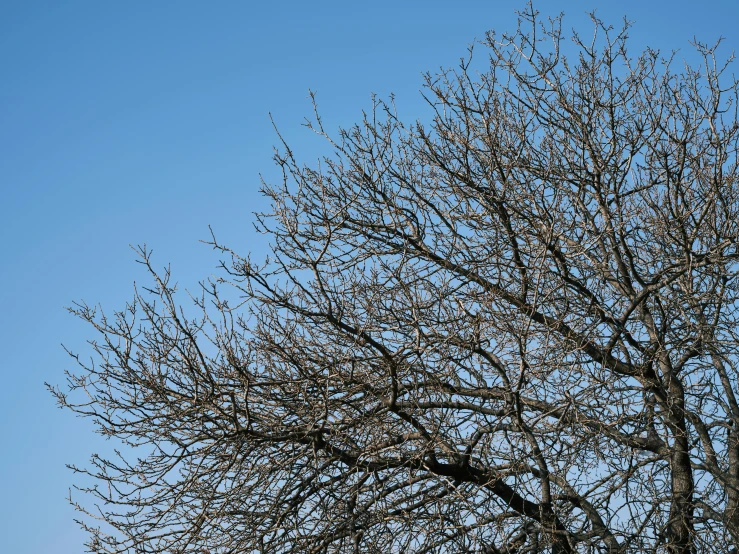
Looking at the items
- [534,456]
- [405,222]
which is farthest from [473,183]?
[534,456]

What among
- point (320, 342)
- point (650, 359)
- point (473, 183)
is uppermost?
point (473, 183)

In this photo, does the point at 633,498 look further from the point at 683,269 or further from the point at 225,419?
the point at 225,419

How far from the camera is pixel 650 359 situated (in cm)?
791

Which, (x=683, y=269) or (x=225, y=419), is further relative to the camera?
(x=683, y=269)

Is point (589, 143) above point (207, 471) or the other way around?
above

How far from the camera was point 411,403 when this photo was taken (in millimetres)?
7199

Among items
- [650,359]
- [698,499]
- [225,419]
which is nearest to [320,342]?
[225,419]

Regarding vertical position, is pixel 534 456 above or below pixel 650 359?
below

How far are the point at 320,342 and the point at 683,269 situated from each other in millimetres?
3725

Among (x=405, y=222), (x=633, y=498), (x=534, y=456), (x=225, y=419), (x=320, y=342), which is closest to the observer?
(x=534, y=456)

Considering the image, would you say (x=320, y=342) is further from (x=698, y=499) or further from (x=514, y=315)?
(x=698, y=499)

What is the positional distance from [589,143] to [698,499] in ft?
12.7

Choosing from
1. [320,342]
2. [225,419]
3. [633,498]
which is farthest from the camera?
[320,342]

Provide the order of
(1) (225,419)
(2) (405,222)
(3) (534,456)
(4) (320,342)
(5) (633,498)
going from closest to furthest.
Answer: (3) (534,456) < (1) (225,419) < (5) (633,498) < (4) (320,342) < (2) (405,222)
